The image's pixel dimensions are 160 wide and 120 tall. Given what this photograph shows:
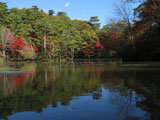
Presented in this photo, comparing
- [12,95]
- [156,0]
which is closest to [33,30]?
[156,0]

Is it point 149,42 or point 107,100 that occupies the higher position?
point 149,42

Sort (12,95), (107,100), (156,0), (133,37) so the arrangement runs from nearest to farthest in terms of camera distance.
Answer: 1. (107,100)
2. (12,95)
3. (156,0)
4. (133,37)

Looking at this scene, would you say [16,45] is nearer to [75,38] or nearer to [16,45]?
[16,45]

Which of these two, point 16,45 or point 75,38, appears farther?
point 75,38

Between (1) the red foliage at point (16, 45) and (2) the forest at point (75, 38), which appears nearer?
(2) the forest at point (75, 38)

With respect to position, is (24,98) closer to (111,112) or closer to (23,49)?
(111,112)

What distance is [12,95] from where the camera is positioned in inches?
214

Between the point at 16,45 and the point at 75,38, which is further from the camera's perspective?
the point at 75,38

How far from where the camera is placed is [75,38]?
35844 mm

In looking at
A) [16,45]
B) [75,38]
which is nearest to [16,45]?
[16,45]

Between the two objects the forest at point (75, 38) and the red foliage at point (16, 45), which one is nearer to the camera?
the forest at point (75, 38)

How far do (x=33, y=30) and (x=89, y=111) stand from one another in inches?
1232

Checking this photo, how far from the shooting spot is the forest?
77.2 ft

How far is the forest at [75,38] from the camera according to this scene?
926 inches
